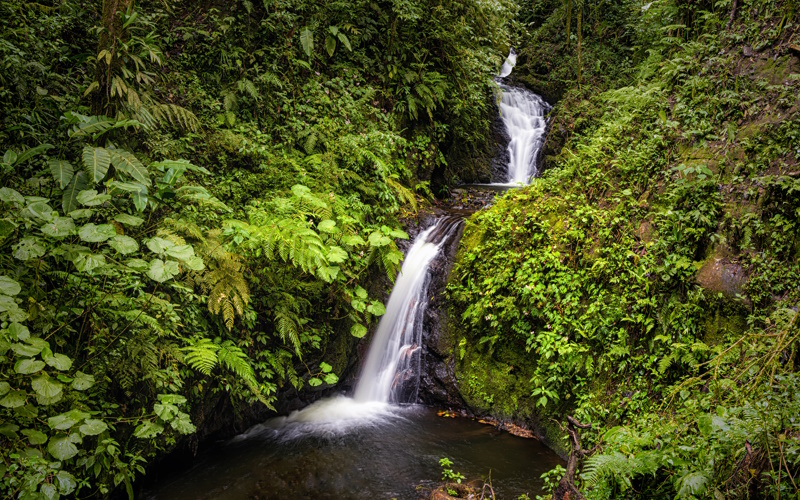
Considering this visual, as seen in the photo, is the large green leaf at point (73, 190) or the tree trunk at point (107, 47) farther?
the tree trunk at point (107, 47)

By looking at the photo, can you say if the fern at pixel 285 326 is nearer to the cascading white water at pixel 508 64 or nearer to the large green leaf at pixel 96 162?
the large green leaf at pixel 96 162

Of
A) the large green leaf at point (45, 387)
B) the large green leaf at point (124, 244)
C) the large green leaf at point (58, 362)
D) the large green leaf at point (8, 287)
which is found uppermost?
the large green leaf at point (124, 244)

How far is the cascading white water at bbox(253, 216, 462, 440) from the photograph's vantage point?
6.08m

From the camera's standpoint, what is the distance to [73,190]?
11.8 feet

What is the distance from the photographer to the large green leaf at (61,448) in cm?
277

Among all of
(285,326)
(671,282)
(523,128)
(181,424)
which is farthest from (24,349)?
(523,128)

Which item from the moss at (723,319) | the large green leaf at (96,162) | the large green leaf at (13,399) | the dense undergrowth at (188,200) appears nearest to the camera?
the large green leaf at (13,399)

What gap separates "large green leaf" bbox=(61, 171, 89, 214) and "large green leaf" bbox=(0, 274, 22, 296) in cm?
89

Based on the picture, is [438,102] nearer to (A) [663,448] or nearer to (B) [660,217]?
(B) [660,217]

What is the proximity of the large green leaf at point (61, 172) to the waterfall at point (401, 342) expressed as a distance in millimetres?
4755

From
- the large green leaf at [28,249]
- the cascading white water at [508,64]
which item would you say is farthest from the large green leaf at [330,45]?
the cascading white water at [508,64]

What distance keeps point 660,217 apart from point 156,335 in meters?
5.77

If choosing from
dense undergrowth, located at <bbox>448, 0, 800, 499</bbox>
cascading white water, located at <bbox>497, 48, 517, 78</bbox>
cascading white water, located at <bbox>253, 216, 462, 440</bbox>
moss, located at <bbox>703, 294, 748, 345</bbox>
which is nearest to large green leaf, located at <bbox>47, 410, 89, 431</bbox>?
cascading white water, located at <bbox>253, 216, 462, 440</bbox>

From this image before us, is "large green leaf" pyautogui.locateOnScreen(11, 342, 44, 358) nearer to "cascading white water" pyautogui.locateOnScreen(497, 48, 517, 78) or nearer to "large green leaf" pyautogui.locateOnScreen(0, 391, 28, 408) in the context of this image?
"large green leaf" pyautogui.locateOnScreen(0, 391, 28, 408)
